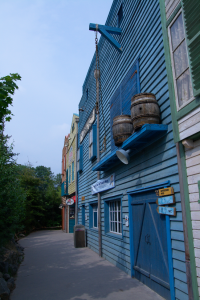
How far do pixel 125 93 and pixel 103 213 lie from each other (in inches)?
177

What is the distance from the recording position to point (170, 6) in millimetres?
4500

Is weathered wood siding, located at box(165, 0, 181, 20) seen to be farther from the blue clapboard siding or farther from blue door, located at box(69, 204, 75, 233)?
blue door, located at box(69, 204, 75, 233)

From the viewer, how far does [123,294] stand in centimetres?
490

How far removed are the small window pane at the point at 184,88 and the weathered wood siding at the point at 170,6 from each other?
1.35 metres

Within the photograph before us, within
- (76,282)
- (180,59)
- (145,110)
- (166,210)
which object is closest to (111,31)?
(145,110)

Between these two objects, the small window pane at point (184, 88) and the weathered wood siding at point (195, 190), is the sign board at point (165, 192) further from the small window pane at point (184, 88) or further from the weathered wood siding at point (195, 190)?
the small window pane at point (184, 88)

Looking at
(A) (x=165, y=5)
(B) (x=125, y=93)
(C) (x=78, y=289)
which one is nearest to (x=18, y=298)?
(C) (x=78, y=289)

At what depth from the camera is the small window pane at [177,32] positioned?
413 cm

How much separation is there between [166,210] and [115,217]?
4.10 m

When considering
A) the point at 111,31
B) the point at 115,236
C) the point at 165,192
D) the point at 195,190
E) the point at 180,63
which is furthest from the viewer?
the point at 111,31

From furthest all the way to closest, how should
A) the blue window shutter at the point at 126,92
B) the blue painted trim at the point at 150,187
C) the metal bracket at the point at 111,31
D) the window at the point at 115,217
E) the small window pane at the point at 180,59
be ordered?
the window at the point at 115,217
the metal bracket at the point at 111,31
the blue window shutter at the point at 126,92
the blue painted trim at the point at 150,187
the small window pane at the point at 180,59

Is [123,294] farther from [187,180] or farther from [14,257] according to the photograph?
[14,257]

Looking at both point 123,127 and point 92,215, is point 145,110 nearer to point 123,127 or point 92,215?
point 123,127

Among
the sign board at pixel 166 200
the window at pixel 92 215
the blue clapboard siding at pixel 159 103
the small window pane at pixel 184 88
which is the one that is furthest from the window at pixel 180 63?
the window at pixel 92 215
